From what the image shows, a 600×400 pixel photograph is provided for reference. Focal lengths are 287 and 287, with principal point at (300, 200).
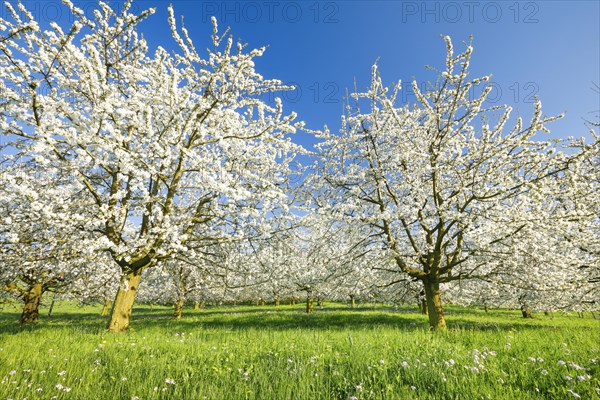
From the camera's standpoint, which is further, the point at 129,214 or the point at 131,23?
the point at 129,214

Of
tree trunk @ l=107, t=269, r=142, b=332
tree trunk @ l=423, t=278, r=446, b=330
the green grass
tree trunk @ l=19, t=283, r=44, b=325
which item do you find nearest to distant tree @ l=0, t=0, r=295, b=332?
tree trunk @ l=107, t=269, r=142, b=332

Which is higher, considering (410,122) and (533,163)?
(410,122)

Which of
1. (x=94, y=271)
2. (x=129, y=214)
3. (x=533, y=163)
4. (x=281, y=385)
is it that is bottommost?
(x=281, y=385)

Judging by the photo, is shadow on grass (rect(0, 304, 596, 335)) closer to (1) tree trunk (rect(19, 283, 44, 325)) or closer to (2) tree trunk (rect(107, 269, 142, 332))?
(2) tree trunk (rect(107, 269, 142, 332))

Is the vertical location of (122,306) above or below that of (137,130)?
below

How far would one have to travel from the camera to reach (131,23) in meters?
6.91

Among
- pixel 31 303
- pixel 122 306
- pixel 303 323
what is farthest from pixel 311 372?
pixel 31 303

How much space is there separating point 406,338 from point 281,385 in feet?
11.7

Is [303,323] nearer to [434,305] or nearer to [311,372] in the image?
[434,305]

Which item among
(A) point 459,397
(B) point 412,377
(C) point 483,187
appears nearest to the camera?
(A) point 459,397

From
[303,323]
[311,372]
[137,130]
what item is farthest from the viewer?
[303,323]

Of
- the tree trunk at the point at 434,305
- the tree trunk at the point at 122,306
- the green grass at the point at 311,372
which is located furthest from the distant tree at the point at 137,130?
the tree trunk at the point at 434,305

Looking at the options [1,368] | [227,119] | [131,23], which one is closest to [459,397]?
[1,368]

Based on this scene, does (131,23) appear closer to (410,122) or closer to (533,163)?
(410,122)
